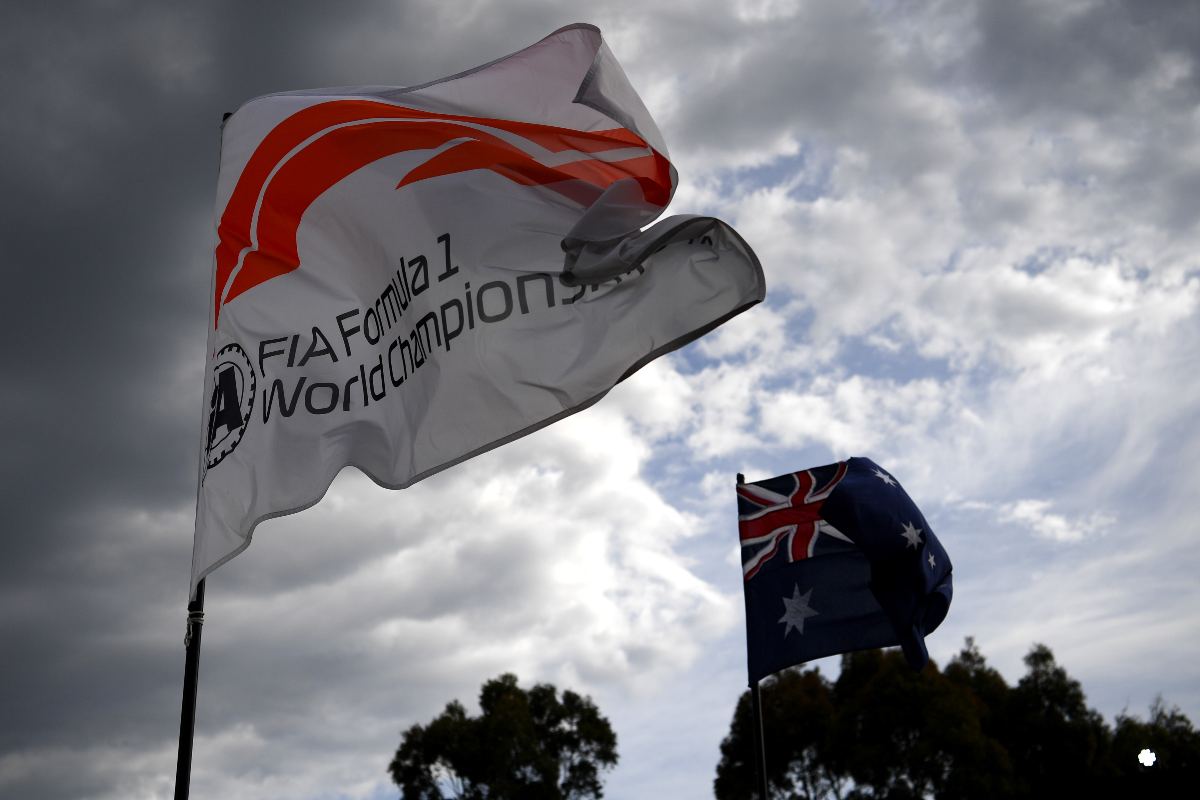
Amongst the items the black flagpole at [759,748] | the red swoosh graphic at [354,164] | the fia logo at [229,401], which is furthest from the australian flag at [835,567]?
the fia logo at [229,401]

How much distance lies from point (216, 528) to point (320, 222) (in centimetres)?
231

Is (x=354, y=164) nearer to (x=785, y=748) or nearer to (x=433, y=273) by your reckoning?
(x=433, y=273)

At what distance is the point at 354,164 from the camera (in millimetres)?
8641

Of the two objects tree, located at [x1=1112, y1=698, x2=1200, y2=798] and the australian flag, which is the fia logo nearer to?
the australian flag

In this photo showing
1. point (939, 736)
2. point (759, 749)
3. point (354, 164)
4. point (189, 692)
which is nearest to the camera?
point (189, 692)

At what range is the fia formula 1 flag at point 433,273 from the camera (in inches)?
301

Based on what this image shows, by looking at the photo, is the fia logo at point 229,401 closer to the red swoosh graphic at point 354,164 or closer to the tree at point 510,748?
the red swoosh graphic at point 354,164

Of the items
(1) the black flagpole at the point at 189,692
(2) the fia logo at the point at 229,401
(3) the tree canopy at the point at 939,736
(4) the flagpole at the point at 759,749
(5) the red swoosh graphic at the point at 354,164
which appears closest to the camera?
(1) the black flagpole at the point at 189,692

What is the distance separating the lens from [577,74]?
8609 millimetres

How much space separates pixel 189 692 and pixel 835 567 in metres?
10.2

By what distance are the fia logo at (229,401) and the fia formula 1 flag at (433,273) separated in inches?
0.6

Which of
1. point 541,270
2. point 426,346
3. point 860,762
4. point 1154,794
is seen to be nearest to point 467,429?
point 426,346

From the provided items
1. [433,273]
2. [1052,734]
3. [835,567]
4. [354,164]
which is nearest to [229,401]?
[433,273]

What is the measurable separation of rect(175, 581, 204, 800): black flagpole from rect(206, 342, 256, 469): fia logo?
91cm
